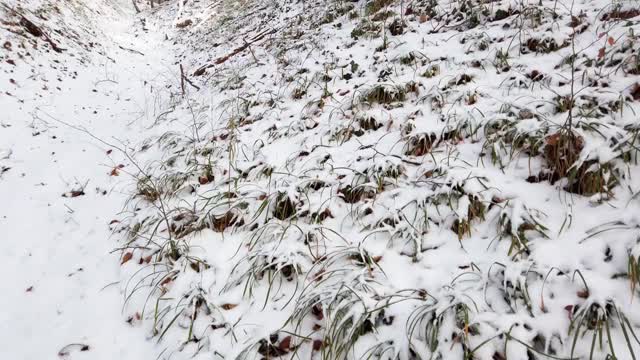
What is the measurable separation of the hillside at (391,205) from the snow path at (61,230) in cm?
4

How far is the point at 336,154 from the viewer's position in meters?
3.66

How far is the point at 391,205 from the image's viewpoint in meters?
2.85

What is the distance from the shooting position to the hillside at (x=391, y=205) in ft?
6.39

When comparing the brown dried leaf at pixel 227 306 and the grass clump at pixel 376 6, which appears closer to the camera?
the brown dried leaf at pixel 227 306

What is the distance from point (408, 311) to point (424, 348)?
0.25 meters

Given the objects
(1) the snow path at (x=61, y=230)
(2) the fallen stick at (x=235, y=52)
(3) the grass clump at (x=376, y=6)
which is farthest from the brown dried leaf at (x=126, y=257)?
(2) the fallen stick at (x=235, y=52)

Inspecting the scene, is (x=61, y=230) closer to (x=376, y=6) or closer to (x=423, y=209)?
(x=423, y=209)

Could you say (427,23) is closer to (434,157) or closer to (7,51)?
(434,157)

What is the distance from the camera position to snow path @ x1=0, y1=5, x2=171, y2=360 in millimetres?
2598

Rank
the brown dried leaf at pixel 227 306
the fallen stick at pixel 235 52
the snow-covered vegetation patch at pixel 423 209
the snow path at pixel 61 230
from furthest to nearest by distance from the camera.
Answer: the fallen stick at pixel 235 52 < the snow path at pixel 61 230 < the brown dried leaf at pixel 227 306 < the snow-covered vegetation patch at pixel 423 209

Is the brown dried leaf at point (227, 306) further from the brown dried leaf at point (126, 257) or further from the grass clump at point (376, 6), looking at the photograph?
the grass clump at point (376, 6)

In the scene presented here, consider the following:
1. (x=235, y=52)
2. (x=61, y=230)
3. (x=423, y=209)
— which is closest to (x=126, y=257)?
(x=61, y=230)

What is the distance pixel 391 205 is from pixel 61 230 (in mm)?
3674

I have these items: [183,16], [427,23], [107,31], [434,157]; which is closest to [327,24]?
[427,23]
